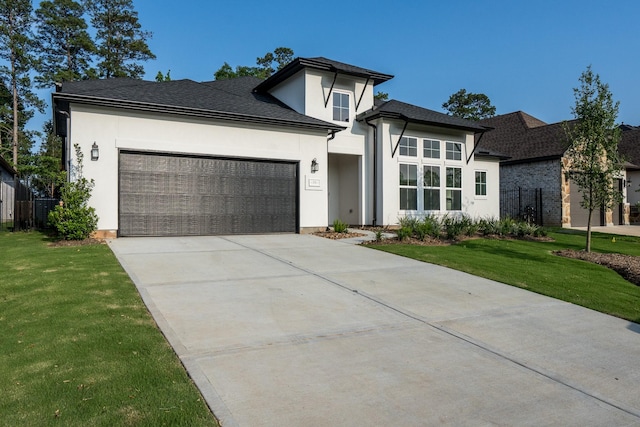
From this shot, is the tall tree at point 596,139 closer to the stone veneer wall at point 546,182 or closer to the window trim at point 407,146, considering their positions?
the window trim at point 407,146

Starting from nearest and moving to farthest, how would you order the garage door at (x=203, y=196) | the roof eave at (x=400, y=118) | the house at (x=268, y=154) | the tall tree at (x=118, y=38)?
the house at (x=268, y=154), the garage door at (x=203, y=196), the roof eave at (x=400, y=118), the tall tree at (x=118, y=38)

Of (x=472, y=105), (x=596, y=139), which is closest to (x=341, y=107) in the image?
(x=596, y=139)

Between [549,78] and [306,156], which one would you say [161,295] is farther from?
[549,78]

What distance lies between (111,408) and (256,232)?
35.4 feet

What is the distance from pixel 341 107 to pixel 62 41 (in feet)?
101

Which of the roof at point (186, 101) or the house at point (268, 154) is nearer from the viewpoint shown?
the roof at point (186, 101)

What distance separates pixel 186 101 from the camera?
12.8 meters

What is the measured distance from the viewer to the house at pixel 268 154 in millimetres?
11453

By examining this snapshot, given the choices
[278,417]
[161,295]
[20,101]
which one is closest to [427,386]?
[278,417]

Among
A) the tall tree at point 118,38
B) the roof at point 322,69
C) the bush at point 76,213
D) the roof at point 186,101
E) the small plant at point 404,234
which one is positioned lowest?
the small plant at point 404,234

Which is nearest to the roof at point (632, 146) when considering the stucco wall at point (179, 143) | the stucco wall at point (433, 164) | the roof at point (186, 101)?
the stucco wall at point (433, 164)

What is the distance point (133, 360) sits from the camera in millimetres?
3330

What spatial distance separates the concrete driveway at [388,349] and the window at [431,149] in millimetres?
10396

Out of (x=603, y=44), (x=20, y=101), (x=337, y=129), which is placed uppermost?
(x=20, y=101)
